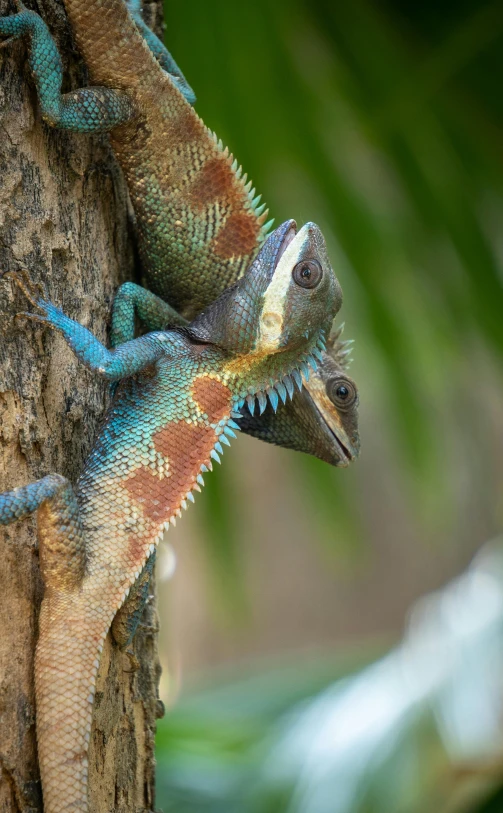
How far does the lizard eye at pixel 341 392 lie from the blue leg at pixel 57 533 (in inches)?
44.1

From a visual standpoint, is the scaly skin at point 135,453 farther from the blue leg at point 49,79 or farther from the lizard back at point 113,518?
the blue leg at point 49,79

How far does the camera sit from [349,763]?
14.5ft

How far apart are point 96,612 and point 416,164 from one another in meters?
2.90

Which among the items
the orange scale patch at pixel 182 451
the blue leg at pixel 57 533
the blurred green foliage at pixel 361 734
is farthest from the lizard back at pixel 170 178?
the blurred green foliage at pixel 361 734

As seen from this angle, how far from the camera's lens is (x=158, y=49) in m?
3.12

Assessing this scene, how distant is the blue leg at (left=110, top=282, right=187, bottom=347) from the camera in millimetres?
2662

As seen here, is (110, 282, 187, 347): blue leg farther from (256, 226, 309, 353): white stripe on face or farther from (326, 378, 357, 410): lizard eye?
(326, 378, 357, 410): lizard eye

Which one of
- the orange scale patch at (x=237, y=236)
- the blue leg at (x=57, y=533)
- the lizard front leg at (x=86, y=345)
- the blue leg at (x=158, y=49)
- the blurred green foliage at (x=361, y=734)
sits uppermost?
the blue leg at (x=158, y=49)

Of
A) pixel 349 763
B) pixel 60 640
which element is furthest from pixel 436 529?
pixel 60 640

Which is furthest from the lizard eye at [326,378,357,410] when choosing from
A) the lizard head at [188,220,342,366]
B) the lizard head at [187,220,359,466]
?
the lizard head at [188,220,342,366]

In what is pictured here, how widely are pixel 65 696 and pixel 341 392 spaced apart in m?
1.41

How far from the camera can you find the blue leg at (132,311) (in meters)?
2.66

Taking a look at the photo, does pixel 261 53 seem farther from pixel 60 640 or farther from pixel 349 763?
pixel 349 763

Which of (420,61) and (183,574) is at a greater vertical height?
(420,61)
